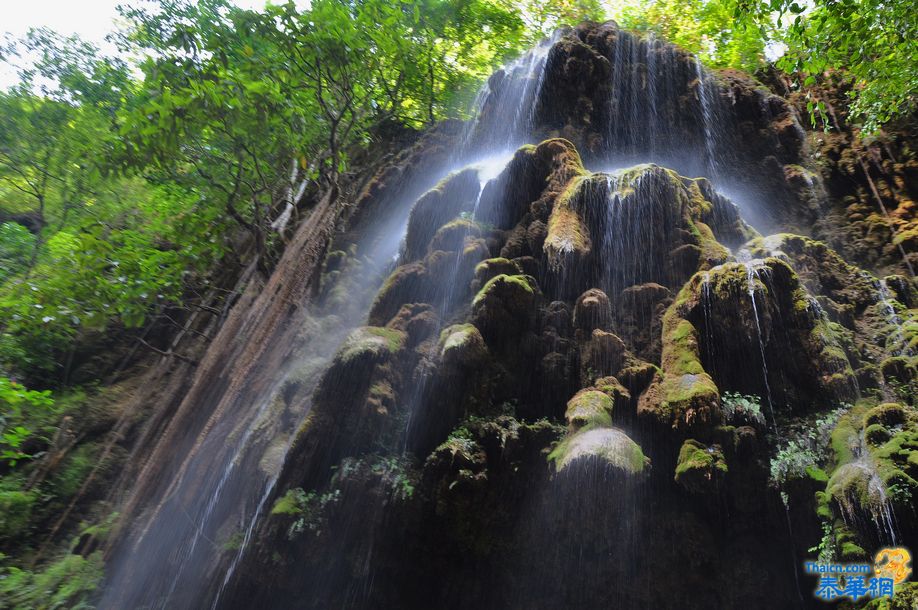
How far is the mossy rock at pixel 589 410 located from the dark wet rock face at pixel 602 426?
0.14 feet

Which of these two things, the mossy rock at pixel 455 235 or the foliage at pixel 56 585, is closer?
the foliage at pixel 56 585

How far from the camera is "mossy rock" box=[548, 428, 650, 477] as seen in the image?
6341 mm

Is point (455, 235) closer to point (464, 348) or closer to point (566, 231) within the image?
point (566, 231)

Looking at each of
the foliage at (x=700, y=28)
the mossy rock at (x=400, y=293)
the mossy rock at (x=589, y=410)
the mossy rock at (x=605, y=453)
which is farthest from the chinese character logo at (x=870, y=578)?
the foliage at (x=700, y=28)

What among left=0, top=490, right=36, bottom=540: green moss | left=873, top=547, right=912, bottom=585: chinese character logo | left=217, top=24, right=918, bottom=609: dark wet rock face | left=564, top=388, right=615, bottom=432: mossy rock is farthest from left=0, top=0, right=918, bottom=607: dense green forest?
left=873, top=547, right=912, bottom=585: chinese character logo

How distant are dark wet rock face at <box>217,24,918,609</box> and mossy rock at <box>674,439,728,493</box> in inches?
1.2

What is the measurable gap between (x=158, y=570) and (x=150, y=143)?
6839 millimetres

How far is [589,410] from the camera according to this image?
7129 millimetres

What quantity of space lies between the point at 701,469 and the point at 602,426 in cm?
136

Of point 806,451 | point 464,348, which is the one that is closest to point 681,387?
point 806,451

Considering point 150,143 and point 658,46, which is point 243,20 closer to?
point 150,143

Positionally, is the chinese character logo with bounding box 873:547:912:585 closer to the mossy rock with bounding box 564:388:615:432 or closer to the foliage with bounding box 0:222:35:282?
the mossy rock with bounding box 564:388:615:432

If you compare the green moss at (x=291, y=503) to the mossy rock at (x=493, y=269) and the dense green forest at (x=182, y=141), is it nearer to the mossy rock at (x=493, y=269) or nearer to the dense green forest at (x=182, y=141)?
the dense green forest at (x=182, y=141)

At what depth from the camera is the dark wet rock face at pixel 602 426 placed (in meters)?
6.48
